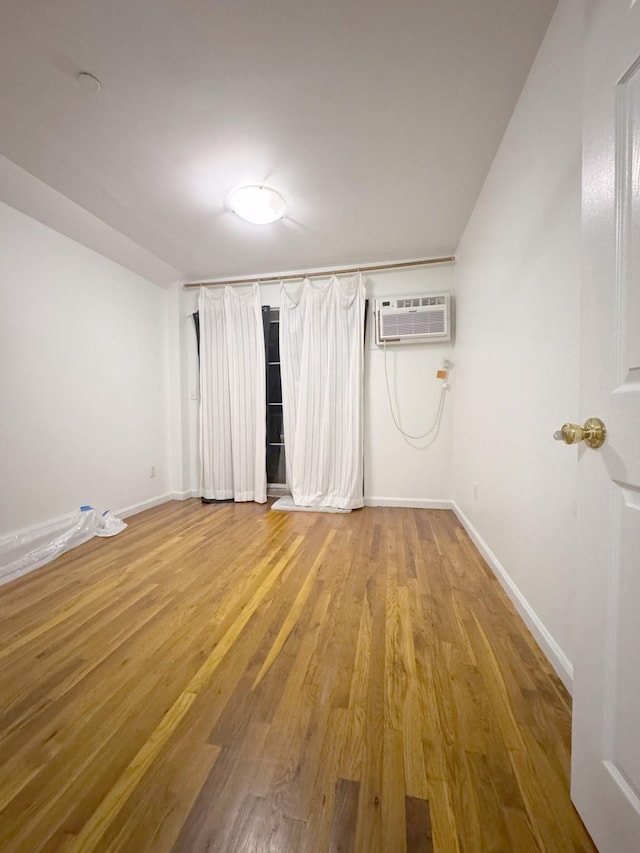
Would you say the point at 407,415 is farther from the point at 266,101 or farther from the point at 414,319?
the point at 266,101

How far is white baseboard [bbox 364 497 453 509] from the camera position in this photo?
323 cm

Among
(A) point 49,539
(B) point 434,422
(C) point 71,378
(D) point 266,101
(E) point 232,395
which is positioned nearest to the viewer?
(D) point 266,101

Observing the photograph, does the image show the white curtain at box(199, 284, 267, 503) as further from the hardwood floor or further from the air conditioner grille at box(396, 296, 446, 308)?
the hardwood floor

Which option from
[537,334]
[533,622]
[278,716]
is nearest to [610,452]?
[537,334]

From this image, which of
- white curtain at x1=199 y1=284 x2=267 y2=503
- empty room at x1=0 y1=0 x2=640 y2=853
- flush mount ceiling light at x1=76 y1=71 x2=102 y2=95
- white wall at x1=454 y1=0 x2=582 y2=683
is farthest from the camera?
white curtain at x1=199 y1=284 x2=267 y2=503

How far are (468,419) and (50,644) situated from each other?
2.84 m

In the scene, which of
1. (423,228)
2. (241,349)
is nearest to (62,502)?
(241,349)

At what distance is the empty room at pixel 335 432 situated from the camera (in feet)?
2.39

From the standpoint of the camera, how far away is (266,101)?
1551mm

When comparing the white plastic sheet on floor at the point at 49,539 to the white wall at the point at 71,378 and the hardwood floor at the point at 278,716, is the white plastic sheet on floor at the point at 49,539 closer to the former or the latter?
the white wall at the point at 71,378

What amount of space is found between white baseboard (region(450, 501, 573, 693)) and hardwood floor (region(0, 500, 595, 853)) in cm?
4

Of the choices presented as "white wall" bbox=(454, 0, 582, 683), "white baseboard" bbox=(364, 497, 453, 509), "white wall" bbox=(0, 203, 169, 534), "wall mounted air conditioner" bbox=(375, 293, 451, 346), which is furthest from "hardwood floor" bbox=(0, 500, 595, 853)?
"wall mounted air conditioner" bbox=(375, 293, 451, 346)

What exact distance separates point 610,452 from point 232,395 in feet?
10.7

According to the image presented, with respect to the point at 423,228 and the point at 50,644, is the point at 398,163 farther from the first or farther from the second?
the point at 50,644
